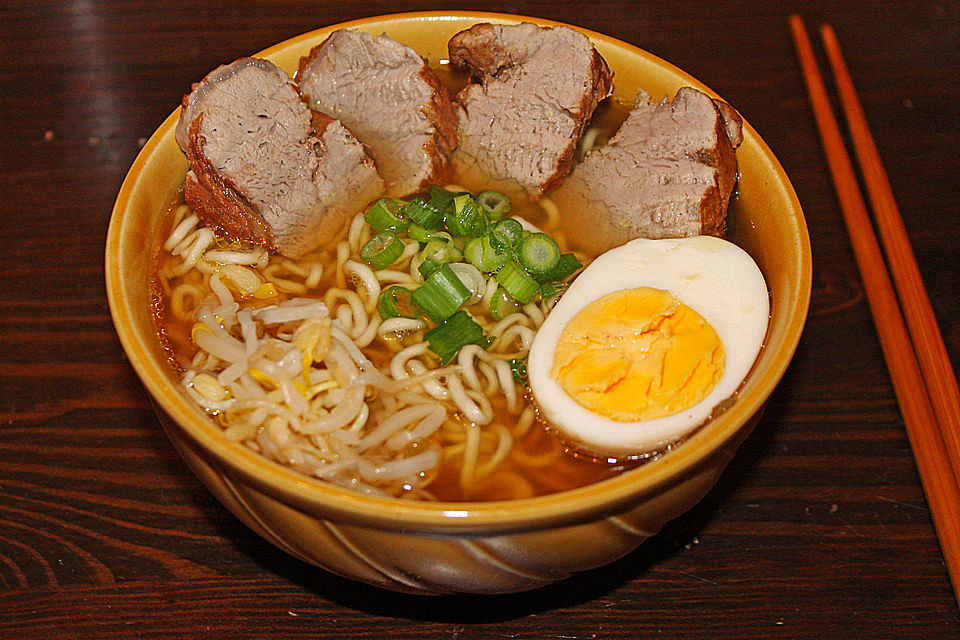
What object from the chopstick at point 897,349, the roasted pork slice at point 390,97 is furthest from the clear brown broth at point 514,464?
the chopstick at point 897,349

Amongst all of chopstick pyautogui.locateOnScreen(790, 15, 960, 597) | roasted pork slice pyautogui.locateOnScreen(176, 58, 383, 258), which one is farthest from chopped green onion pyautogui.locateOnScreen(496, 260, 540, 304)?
chopstick pyautogui.locateOnScreen(790, 15, 960, 597)

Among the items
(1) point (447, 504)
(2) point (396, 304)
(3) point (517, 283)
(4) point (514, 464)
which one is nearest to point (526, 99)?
(3) point (517, 283)

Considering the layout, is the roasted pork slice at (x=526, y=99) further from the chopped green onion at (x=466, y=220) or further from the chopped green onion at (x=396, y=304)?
the chopped green onion at (x=396, y=304)

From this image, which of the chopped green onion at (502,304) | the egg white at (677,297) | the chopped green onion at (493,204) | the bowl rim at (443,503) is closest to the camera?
the bowl rim at (443,503)

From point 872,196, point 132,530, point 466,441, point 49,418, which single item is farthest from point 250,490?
point 872,196

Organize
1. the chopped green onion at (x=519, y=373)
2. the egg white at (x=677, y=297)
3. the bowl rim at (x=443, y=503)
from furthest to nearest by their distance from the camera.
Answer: the chopped green onion at (x=519, y=373)
the egg white at (x=677, y=297)
the bowl rim at (x=443, y=503)

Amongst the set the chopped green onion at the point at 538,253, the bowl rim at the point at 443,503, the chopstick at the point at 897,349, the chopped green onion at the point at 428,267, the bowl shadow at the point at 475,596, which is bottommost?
the bowl shadow at the point at 475,596
